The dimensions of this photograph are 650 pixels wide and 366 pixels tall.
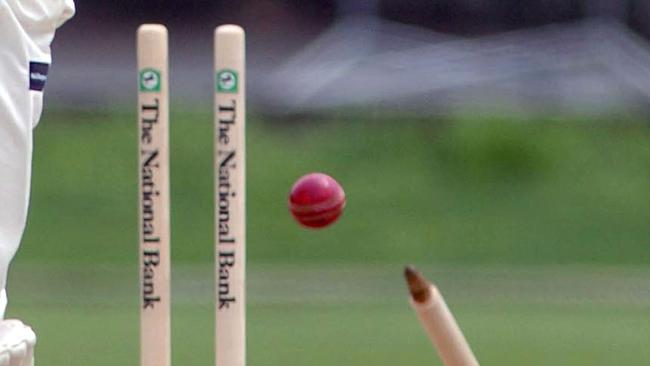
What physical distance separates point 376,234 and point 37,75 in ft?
20.5

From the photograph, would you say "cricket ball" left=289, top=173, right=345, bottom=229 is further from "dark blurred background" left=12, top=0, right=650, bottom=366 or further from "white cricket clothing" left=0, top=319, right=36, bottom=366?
"dark blurred background" left=12, top=0, right=650, bottom=366

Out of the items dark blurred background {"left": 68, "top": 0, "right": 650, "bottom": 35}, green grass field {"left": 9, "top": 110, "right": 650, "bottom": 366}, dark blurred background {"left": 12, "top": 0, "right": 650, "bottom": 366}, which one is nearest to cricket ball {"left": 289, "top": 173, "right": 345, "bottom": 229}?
green grass field {"left": 9, "top": 110, "right": 650, "bottom": 366}

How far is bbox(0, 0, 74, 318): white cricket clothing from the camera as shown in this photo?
4059mm

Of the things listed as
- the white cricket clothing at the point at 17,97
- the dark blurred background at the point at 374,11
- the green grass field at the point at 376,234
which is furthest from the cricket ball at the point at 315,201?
the dark blurred background at the point at 374,11

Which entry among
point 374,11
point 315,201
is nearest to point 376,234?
point 374,11

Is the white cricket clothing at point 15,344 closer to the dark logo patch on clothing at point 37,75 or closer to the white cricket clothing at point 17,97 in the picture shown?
the white cricket clothing at point 17,97


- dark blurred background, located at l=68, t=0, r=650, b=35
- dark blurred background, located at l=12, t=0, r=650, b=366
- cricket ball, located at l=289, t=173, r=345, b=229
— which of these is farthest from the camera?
dark blurred background, located at l=68, t=0, r=650, b=35

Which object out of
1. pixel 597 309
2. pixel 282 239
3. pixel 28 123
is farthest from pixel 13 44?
pixel 282 239

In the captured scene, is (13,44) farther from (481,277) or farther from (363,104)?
(363,104)

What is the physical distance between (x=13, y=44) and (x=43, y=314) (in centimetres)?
421

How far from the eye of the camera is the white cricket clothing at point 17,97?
4.06 m

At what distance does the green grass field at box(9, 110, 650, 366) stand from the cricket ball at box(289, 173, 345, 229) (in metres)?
3.10

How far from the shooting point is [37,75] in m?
4.15

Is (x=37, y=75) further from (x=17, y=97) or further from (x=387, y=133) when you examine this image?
(x=387, y=133)
